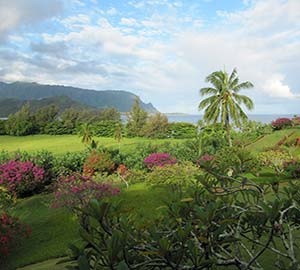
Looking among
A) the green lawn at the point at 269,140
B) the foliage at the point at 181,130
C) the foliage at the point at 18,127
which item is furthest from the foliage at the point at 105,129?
the green lawn at the point at 269,140

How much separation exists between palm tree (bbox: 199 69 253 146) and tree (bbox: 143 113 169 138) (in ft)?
41.6

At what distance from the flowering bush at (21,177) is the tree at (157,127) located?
58.6 feet

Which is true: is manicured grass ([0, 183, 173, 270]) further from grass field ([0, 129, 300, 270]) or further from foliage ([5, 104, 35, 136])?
foliage ([5, 104, 35, 136])

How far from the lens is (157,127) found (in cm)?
2698

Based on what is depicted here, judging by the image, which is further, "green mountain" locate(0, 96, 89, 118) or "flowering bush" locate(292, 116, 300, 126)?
"green mountain" locate(0, 96, 89, 118)

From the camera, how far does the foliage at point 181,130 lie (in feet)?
86.6

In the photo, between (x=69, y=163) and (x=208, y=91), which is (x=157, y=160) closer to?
(x=69, y=163)

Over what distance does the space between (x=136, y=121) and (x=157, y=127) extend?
2835 mm

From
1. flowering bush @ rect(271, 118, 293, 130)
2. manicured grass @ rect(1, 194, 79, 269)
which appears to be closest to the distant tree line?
flowering bush @ rect(271, 118, 293, 130)

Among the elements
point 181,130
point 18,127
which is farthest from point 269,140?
point 18,127

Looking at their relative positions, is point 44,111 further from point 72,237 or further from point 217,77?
point 72,237

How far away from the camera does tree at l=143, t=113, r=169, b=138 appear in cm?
2684

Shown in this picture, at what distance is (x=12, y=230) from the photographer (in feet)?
15.3

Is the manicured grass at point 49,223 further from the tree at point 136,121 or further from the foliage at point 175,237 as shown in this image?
the tree at point 136,121
